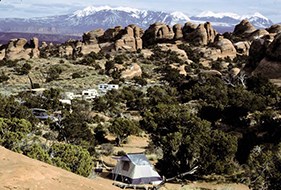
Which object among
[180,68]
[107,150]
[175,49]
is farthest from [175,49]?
[107,150]

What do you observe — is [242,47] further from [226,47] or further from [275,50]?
[275,50]

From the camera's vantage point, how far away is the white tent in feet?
87.2

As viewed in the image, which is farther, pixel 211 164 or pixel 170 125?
Result: pixel 170 125

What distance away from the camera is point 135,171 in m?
26.7

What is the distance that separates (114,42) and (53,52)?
15.2 m

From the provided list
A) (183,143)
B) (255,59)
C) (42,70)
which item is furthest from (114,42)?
(183,143)

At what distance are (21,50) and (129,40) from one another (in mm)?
26286

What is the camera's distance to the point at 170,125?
34.2 meters

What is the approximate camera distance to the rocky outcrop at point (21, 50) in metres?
97.3

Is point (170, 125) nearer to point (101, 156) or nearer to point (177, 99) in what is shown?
point (101, 156)

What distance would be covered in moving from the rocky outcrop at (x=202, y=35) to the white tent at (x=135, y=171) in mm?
82285

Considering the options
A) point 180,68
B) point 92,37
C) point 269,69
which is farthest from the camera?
point 92,37

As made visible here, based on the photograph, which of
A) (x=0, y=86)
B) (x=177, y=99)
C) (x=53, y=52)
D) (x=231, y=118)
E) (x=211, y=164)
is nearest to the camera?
(x=211, y=164)

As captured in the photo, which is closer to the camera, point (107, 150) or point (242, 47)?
point (107, 150)
